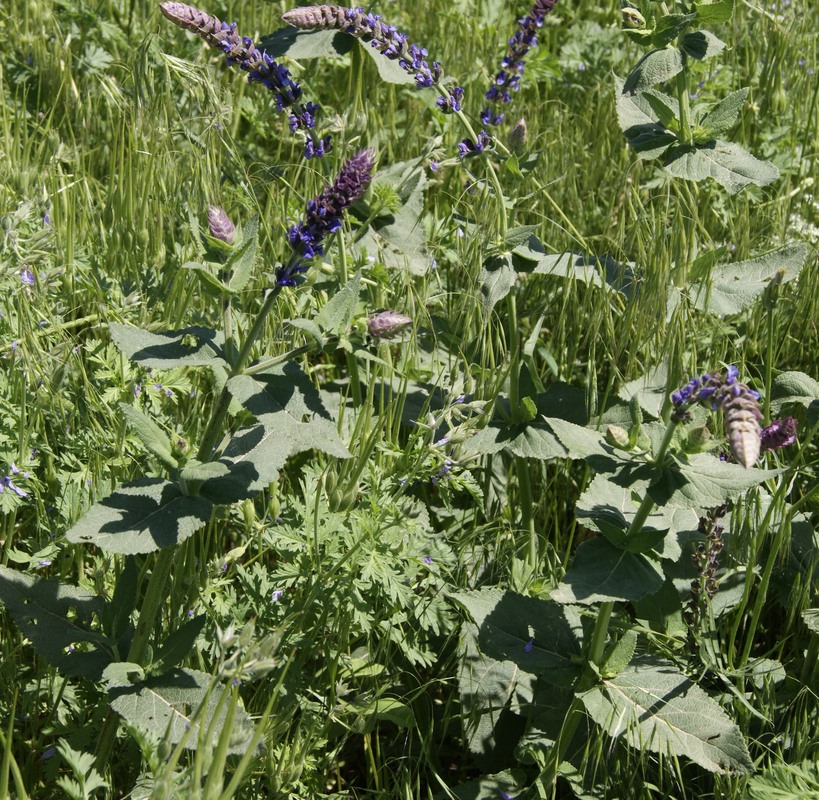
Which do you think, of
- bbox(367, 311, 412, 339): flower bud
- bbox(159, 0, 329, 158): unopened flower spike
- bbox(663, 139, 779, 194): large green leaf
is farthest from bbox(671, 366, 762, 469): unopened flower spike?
bbox(159, 0, 329, 158): unopened flower spike

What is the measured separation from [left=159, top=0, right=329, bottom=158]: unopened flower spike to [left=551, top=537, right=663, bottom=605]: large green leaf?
1.08 metres

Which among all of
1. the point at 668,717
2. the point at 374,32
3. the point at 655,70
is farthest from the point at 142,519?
the point at 655,70

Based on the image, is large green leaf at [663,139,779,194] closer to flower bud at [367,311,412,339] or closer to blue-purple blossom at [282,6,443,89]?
blue-purple blossom at [282,6,443,89]

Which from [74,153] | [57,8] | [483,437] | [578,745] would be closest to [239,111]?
[74,153]

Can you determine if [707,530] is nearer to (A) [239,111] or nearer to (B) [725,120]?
(B) [725,120]

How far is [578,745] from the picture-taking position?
2.05 meters

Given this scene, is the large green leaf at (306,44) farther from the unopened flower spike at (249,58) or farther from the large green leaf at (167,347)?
the large green leaf at (167,347)

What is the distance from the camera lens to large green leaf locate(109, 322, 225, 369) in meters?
1.58

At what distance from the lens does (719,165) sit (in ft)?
7.07

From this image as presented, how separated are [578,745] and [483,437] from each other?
2.39 feet

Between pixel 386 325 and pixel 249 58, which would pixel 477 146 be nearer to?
pixel 249 58

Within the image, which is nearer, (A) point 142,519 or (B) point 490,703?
(A) point 142,519

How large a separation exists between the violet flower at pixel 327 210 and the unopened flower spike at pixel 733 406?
640 mm

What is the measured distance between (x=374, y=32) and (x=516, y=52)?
0.47 meters
